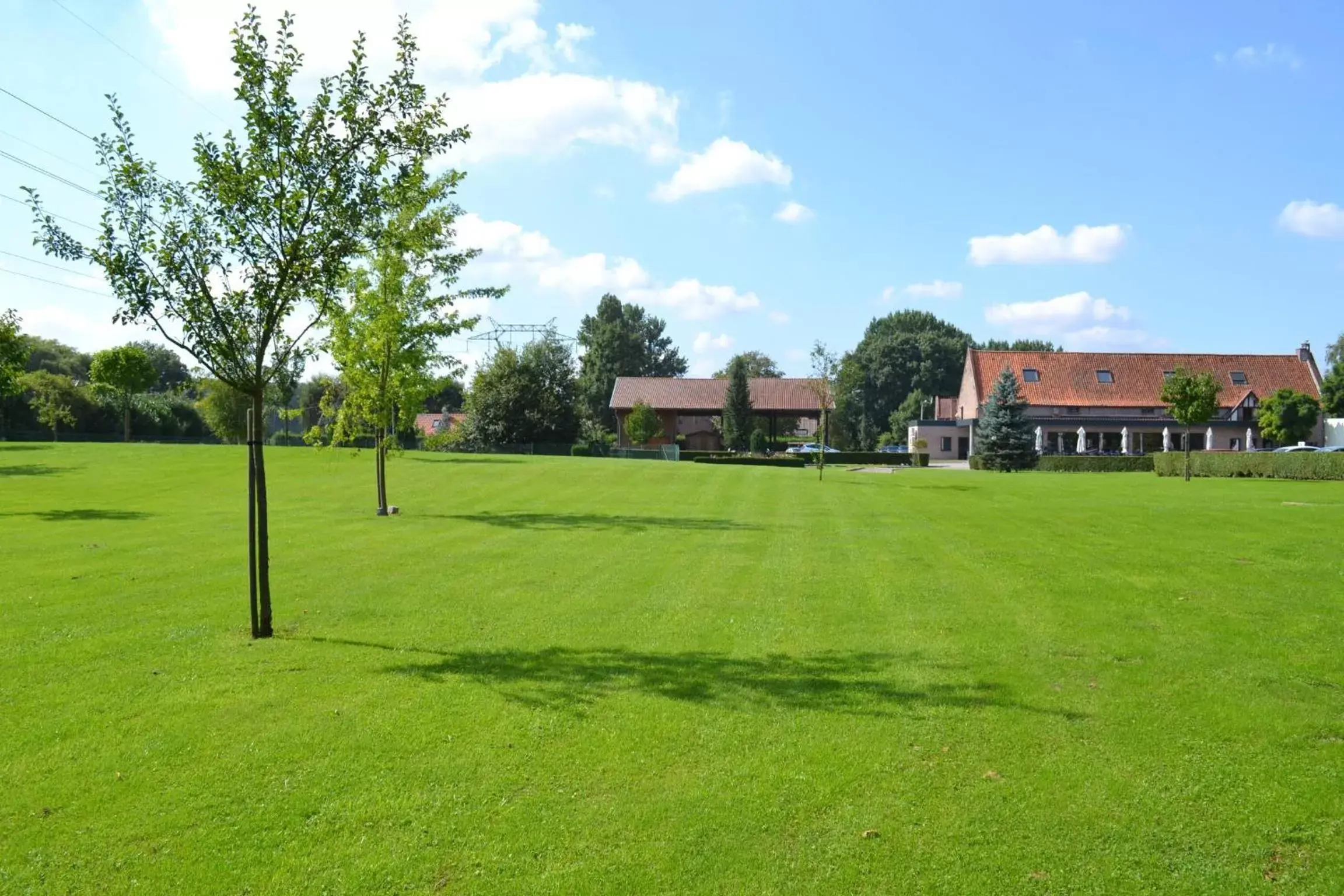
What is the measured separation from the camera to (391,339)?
72.7 ft

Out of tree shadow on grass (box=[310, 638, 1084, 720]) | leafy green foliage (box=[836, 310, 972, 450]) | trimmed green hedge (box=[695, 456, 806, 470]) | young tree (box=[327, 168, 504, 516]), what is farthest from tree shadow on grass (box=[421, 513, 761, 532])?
leafy green foliage (box=[836, 310, 972, 450])

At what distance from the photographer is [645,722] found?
629cm

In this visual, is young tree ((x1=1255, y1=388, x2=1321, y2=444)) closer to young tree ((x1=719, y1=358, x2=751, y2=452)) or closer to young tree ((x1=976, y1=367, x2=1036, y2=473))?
young tree ((x1=976, y1=367, x2=1036, y2=473))

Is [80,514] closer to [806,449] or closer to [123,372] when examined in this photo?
[123,372]

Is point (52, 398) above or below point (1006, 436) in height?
above

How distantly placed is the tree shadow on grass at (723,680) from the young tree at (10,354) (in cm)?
1979

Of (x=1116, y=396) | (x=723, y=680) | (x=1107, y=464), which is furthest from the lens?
(x=1116, y=396)

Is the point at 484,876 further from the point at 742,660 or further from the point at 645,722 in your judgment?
the point at 742,660

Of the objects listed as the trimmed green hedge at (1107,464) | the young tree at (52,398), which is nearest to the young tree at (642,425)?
the trimmed green hedge at (1107,464)

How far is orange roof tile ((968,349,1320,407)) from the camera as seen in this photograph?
7281 centimetres

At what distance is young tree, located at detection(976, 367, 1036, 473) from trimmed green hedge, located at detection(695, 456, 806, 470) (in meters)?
11.1

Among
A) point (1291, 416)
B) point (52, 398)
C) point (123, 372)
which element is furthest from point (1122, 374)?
point (52, 398)

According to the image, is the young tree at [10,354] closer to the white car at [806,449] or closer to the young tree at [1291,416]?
the white car at [806,449]

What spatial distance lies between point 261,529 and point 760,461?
4096cm
